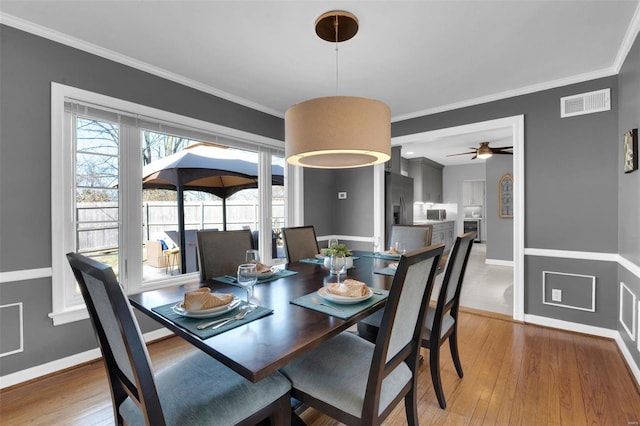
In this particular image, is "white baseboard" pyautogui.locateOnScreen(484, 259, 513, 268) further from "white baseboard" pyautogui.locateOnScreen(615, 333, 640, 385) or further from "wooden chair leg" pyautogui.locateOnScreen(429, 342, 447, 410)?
"wooden chair leg" pyautogui.locateOnScreen(429, 342, 447, 410)

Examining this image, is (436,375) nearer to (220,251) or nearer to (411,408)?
(411,408)

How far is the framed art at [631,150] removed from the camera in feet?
6.89

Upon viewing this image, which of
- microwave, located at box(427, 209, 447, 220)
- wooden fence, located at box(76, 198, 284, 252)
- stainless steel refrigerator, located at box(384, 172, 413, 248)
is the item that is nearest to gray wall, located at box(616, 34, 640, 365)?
stainless steel refrigerator, located at box(384, 172, 413, 248)

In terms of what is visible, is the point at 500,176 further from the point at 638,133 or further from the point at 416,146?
the point at 638,133

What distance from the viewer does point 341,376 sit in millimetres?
1249

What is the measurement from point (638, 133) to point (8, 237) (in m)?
4.44

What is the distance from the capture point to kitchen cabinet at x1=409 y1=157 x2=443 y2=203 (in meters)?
7.12

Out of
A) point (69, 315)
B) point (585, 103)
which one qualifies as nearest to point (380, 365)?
point (69, 315)

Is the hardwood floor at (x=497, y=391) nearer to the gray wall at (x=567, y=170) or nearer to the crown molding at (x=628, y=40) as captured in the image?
the gray wall at (x=567, y=170)

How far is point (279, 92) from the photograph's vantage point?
319 centimetres

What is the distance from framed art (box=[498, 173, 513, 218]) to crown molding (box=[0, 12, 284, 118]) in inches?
220

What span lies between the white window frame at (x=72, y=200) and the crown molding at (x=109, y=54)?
0.33 metres

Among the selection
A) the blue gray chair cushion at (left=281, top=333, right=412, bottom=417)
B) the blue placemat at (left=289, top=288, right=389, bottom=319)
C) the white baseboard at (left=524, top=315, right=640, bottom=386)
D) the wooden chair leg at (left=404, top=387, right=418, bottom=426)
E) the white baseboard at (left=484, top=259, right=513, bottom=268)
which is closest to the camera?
the blue gray chair cushion at (left=281, top=333, right=412, bottom=417)

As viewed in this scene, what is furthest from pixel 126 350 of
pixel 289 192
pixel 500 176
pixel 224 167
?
pixel 500 176
